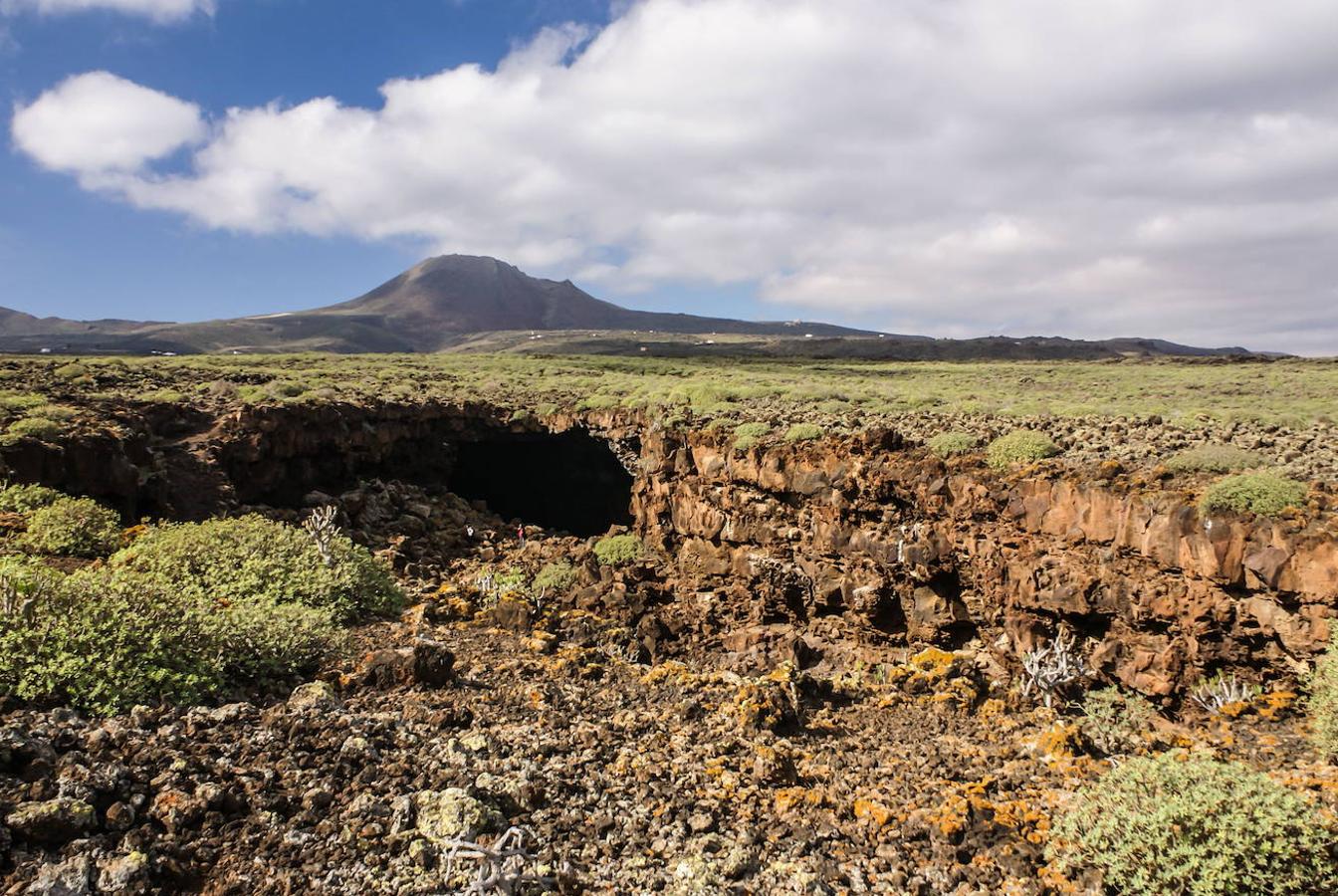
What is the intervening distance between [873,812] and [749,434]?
35.7 feet

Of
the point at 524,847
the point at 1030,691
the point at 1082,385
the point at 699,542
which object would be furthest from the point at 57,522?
the point at 1082,385

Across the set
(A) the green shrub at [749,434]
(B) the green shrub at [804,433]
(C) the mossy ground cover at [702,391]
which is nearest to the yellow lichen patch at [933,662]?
(B) the green shrub at [804,433]

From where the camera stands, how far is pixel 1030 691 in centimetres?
1094

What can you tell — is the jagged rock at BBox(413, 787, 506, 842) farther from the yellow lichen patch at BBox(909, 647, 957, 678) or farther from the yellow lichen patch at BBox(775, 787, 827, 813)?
the yellow lichen patch at BBox(909, 647, 957, 678)

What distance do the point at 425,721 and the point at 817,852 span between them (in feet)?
16.8

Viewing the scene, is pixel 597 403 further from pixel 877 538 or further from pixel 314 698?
pixel 314 698

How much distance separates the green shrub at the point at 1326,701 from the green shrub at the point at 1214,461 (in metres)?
3.42

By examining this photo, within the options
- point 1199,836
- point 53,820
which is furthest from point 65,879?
point 1199,836

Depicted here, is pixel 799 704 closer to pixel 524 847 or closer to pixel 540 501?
pixel 524 847

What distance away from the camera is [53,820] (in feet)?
17.4

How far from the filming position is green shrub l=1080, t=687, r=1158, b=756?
9.23 metres

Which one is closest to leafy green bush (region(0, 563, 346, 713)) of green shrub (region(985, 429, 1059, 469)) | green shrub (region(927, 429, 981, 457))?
green shrub (region(927, 429, 981, 457))

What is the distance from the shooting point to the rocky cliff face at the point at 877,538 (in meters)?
9.70

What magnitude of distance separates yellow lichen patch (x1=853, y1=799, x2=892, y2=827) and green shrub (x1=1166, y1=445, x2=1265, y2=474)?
8101mm
